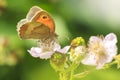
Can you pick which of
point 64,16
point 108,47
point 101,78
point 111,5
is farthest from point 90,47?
point 111,5

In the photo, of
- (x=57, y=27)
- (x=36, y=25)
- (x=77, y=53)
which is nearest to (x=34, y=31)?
(x=36, y=25)

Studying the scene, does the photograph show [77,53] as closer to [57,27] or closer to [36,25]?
[36,25]

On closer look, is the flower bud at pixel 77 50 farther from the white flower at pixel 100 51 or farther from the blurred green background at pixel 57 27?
the blurred green background at pixel 57 27

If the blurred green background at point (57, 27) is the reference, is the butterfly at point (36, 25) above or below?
below

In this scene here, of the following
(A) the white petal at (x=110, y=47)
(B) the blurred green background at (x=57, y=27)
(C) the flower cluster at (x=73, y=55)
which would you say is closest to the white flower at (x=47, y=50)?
(C) the flower cluster at (x=73, y=55)

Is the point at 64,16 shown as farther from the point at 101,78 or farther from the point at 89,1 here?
the point at 101,78

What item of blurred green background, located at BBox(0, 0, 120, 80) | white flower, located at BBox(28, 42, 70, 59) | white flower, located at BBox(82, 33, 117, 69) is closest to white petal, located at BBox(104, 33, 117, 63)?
white flower, located at BBox(82, 33, 117, 69)
